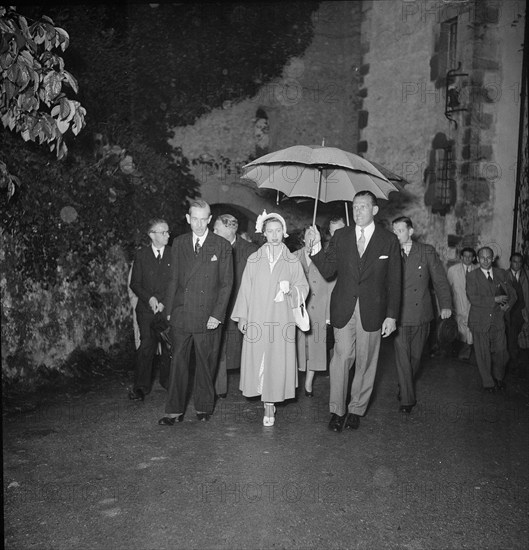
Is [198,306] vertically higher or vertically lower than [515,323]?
higher

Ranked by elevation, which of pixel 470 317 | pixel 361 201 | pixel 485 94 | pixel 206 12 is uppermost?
pixel 206 12

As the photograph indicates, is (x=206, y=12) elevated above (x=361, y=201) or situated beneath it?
elevated above

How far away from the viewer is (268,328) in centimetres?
537

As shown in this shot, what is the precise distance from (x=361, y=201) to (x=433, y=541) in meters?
2.90

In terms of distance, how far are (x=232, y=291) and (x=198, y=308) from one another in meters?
1.15

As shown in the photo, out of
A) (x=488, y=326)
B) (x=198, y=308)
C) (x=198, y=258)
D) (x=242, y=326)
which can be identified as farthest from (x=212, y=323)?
(x=488, y=326)

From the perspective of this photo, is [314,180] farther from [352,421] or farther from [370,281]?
[352,421]

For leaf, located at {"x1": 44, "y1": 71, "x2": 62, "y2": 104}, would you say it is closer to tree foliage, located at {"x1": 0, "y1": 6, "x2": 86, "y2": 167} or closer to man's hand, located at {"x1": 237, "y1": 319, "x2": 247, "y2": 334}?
tree foliage, located at {"x1": 0, "y1": 6, "x2": 86, "y2": 167}

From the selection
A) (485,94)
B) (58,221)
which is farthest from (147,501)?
(485,94)

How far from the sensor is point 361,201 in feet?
17.3

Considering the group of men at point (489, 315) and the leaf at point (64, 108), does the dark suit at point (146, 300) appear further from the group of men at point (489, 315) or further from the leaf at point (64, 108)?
the group of men at point (489, 315)

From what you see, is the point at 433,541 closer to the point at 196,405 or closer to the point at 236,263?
the point at 196,405

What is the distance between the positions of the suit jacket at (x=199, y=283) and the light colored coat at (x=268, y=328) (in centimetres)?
23

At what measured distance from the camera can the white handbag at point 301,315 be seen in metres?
5.42
